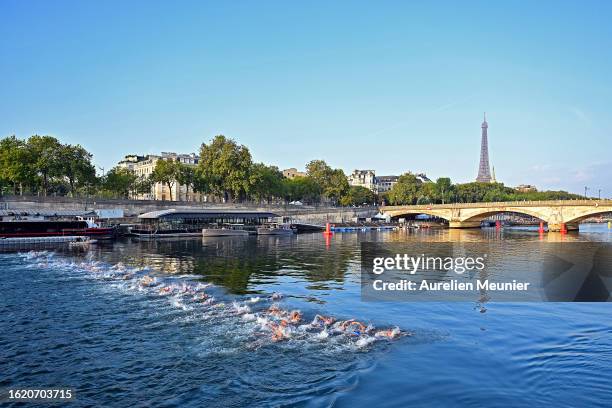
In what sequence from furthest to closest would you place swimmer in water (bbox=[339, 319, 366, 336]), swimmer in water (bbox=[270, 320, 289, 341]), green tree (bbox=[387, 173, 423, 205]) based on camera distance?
green tree (bbox=[387, 173, 423, 205]), swimmer in water (bbox=[339, 319, 366, 336]), swimmer in water (bbox=[270, 320, 289, 341])

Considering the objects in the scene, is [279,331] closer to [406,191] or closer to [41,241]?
[41,241]

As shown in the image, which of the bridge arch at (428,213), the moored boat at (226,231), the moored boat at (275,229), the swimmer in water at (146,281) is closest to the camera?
the swimmer in water at (146,281)

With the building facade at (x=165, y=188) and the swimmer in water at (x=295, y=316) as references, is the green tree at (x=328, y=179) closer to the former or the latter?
the building facade at (x=165, y=188)

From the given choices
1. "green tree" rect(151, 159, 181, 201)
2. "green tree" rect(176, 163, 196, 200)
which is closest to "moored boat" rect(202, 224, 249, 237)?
"green tree" rect(176, 163, 196, 200)

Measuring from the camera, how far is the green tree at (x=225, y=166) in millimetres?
120312

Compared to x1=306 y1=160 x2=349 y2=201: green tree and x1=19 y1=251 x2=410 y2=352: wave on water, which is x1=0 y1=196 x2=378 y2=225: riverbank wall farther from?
x1=19 y1=251 x2=410 y2=352: wave on water

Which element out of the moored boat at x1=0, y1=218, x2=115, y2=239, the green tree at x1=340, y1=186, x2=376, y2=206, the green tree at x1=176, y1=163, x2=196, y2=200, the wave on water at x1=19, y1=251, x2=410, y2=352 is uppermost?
the green tree at x1=176, y1=163, x2=196, y2=200

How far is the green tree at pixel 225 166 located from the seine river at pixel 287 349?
90.5 metres

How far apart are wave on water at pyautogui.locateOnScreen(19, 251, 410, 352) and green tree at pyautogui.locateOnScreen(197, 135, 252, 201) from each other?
8895cm

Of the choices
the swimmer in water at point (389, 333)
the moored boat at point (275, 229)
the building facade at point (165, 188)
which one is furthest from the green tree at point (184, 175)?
the swimmer in water at point (389, 333)

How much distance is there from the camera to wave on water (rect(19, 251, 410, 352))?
18.0 m

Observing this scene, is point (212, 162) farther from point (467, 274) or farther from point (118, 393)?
point (118, 393)

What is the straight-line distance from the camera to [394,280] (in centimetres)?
3478

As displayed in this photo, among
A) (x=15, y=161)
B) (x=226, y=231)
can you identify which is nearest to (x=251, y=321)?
(x=226, y=231)
